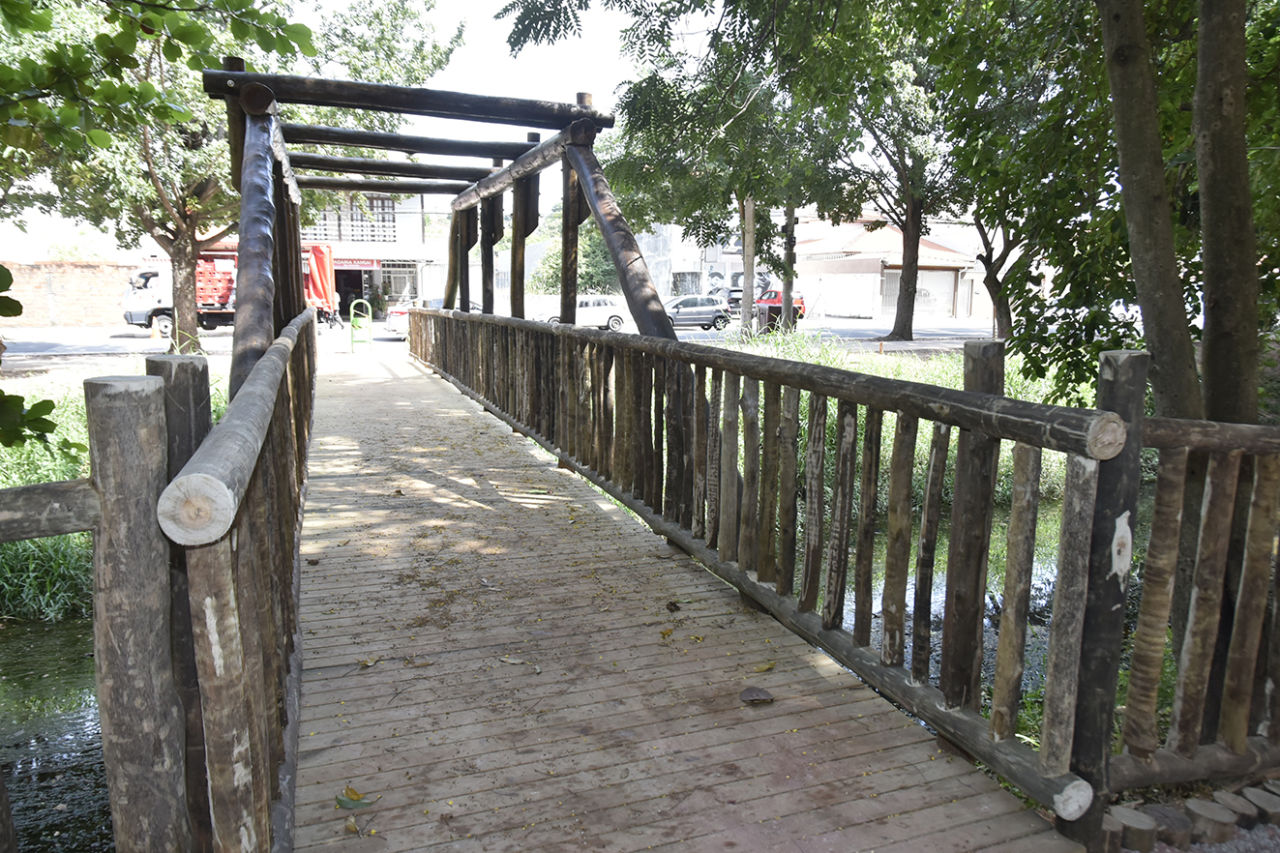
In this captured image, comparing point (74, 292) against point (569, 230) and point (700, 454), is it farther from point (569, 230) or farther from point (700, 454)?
point (700, 454)

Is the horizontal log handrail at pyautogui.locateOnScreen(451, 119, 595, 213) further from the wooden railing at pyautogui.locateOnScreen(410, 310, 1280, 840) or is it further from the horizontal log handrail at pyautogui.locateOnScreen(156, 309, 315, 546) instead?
the horizontal log handrail at pyautogui.locateOnScreen(156, 309, 315, 546)

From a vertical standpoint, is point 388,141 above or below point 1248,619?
above

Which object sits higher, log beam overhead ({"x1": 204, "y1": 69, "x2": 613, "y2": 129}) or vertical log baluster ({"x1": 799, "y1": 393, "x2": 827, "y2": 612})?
log beam overhead ({"x1": 204, "y1": 69, "x2": 613, "y2": 129})

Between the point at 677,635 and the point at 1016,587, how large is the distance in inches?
61.6

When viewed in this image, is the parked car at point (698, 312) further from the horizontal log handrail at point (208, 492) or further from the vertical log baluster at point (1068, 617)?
the horizontal log handrail at point (208, 492)

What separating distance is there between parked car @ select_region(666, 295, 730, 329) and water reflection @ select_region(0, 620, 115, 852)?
82.4ft

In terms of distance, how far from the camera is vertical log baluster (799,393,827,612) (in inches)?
119

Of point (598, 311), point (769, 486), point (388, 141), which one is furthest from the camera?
point (598, 311)

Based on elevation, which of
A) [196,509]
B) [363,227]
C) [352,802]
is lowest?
[352,802]

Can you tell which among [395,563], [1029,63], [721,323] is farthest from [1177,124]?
[721,323]

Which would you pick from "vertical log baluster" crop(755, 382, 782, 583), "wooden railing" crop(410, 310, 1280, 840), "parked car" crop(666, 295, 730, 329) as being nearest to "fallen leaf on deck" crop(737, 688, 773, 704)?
"wooden railing" crop(410, 310, 1280, 840)

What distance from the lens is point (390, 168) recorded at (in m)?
9.30

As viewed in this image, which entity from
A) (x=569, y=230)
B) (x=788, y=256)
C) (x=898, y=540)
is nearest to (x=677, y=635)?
(x=898, y=540)

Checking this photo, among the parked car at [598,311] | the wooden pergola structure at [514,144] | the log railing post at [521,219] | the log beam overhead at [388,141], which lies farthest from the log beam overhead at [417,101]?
the parked car at [598,311]
